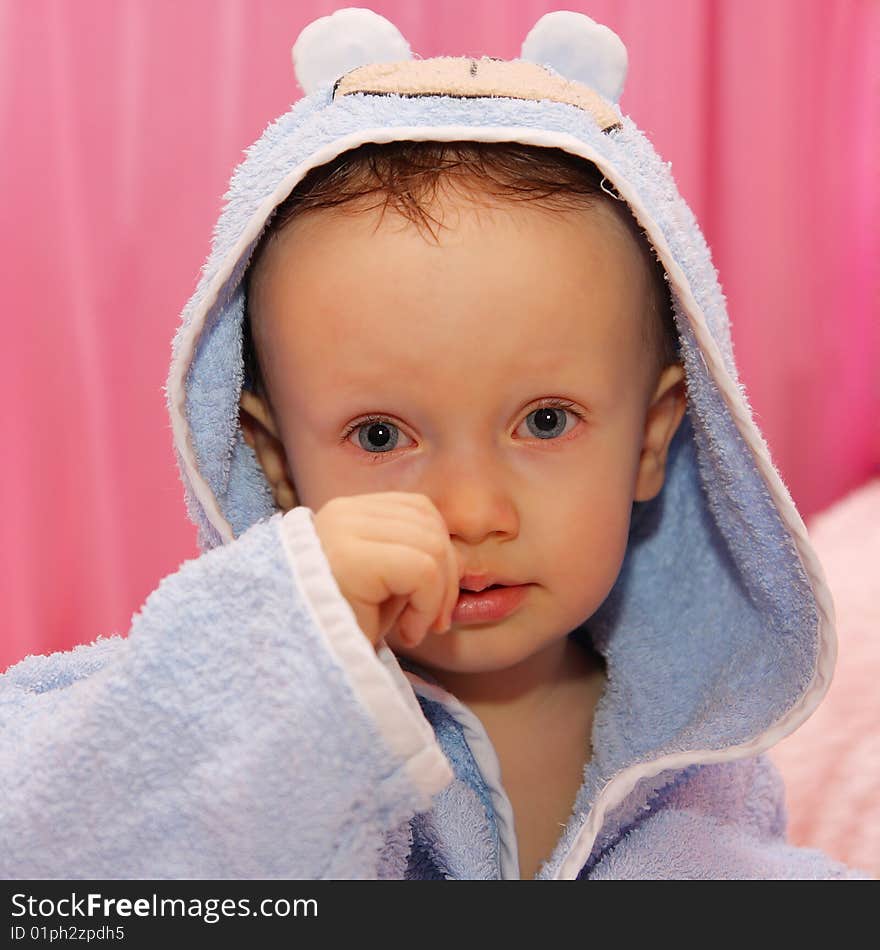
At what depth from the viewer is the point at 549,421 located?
0.84 m

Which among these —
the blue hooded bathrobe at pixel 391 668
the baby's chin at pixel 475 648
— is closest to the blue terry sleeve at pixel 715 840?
the blue hooded bathrobe at pixel 391 668

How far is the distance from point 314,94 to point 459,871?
0.64 metres

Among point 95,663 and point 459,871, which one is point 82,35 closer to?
point 95,663

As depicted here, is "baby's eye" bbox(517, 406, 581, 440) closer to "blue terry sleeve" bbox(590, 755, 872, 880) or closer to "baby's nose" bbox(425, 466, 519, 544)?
"baby's nose" bbox(425, 466, 519, 544)

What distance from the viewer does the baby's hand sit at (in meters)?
0.63

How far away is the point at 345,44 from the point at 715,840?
2.45 ft

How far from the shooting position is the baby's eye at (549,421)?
84 cm

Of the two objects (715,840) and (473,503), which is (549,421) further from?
(715,840)

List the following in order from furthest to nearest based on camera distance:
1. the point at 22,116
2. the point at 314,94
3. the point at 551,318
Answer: the point at 22,116, the point at 314,94, the point at 551,318

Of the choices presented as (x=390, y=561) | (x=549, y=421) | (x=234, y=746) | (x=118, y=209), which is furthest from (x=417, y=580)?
(x=118, y=209)

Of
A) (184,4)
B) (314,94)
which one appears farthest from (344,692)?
(184,4)

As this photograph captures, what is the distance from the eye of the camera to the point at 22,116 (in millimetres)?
1464

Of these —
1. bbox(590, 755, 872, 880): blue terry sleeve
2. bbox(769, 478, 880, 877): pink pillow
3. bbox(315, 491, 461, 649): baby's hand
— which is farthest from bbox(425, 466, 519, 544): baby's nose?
bbox(769, 478, 880, 877): pink pillow

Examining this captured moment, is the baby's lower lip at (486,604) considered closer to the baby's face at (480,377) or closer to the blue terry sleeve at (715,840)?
the baby's face at (480,377)
